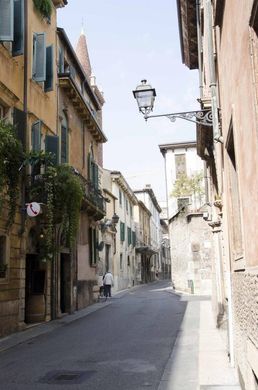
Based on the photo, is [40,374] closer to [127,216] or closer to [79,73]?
[79,73]

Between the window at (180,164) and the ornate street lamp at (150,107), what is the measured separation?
38.2 meters

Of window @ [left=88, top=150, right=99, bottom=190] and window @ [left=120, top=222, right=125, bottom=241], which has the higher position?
window @ [left=88, top=150, right=99, bottom=190]

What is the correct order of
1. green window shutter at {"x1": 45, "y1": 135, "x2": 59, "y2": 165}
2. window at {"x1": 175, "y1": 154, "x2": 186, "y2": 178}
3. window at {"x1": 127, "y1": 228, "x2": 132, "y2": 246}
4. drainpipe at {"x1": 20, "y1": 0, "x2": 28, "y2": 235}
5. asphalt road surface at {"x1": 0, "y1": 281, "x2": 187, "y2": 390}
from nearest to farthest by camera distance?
asphalt road surface at {"x1": 0, "y1": 281, "x2": 187, "y2": 390}, drainpipe at {"x1": 20, "y1": 0, "x2": 28, "y2": 235}, green window shutter at {"x1": 45, "y1": 135, "x2": 59, "y2": 165}, window at {"x1": 127, "y1": 228, "x2": 132, "y2": 246}, window at {"x1": 175, "y1": 154, "x2": 186, "y2": 178}

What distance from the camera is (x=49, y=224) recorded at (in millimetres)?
14906

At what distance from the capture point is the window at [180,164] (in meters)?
48.7

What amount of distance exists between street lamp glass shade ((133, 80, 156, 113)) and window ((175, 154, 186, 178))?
38.3 meters

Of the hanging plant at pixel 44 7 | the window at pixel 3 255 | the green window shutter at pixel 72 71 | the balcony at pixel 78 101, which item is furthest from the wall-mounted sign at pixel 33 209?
the green window shutter at pixel 72 71

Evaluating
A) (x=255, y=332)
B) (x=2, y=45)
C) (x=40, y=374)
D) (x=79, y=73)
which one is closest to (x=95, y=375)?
(x=40, y=374)

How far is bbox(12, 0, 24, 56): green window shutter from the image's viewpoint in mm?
13938

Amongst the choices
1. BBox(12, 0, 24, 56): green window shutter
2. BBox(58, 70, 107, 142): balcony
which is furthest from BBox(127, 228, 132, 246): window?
BBox(12, 0, 24, 56): green window shutter

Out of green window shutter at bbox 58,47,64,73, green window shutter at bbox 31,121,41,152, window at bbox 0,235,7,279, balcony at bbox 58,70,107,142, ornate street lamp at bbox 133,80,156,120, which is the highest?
green window shutter at bbox 58,47,64,73

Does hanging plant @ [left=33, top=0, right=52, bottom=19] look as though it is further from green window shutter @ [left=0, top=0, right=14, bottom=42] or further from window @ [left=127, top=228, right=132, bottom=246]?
window @ [left=127, top=228, right=132, bottom=246]

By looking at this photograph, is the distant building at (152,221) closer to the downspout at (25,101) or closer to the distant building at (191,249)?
the distant building at (191,249)

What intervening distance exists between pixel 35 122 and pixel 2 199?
473 cm
